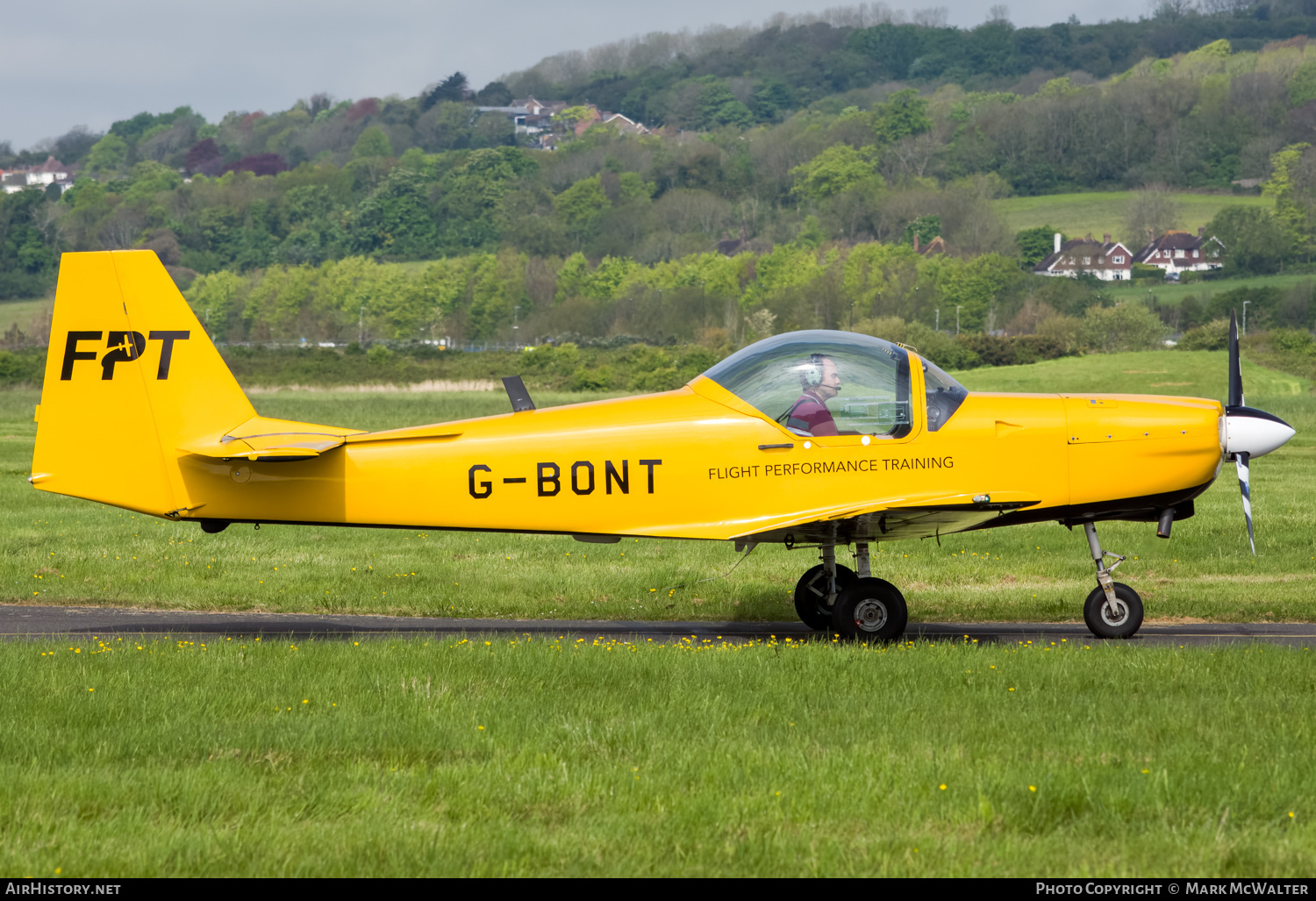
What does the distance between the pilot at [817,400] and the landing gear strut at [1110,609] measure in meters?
2.45

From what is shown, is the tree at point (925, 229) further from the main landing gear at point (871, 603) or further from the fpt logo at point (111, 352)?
the fpt logo at point (111, 352)

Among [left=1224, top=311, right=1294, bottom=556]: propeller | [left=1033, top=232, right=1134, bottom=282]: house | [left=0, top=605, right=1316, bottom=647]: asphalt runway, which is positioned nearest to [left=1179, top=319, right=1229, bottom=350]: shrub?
[left=1033, top=232, right=1134, bottom=282]: house

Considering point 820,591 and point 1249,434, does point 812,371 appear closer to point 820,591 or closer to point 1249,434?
point 820,591

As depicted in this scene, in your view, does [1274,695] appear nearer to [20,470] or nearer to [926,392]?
[926,392]

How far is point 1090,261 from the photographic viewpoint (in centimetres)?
15625

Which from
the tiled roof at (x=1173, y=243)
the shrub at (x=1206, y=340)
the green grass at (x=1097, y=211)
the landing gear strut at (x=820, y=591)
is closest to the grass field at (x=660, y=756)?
the landing gear strut at (x=820, y=591)

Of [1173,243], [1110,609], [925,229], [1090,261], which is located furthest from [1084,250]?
[1110,609]

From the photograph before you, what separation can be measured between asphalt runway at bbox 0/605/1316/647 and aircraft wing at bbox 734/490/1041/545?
3.34 ft

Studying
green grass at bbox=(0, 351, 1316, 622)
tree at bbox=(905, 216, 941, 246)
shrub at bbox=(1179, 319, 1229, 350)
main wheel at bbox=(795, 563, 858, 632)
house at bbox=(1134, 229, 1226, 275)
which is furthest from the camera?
tree at bbox=(905, 216, 941, 246)

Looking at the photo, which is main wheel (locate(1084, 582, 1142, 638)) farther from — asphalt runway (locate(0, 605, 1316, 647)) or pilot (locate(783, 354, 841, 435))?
pilot (locate(783, 354, 841, 435))

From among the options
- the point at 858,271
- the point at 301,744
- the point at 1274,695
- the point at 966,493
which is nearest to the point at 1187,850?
the point at 1274,695

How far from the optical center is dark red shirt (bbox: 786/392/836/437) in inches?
400

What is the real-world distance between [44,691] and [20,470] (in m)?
22.2

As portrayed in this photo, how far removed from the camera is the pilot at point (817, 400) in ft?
33.4
